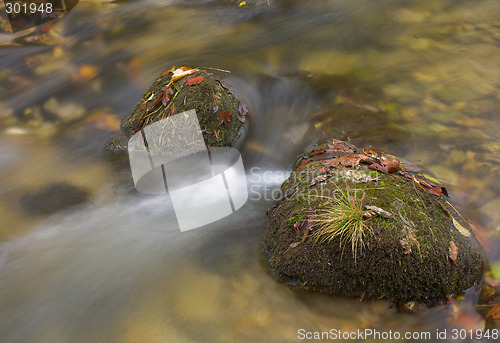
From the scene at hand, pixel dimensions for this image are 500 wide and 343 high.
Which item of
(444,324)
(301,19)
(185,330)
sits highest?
(301,19)

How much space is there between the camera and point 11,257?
3.99 metres

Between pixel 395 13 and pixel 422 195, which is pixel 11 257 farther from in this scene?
pixel 395 13

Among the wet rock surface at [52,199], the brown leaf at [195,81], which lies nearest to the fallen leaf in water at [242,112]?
the brown leaf at [195,81]

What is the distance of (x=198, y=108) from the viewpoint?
15.8ft

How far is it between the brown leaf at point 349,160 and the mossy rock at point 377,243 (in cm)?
1

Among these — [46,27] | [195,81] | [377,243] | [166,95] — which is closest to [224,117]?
[195,81]

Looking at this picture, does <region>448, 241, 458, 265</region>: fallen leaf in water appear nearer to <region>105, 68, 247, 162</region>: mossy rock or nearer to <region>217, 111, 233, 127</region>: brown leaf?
<region>105, 68, 247, 162</region>: mossy rock

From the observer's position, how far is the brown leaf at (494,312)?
305cm

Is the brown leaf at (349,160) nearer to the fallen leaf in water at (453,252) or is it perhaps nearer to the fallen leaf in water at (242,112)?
the fallen leaf in water at (453,252)

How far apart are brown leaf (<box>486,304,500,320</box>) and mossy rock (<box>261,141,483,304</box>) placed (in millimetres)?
222

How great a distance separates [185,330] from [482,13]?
250 inches

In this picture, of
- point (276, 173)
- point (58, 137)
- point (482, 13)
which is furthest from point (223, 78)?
point (482, 13)

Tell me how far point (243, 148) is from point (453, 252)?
2.60m

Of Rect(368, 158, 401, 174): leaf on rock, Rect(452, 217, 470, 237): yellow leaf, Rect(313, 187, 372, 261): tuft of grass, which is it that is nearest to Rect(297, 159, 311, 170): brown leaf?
Rect(368, 158, 401, 174): leaf on rock
